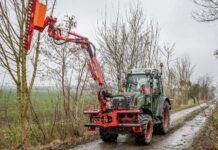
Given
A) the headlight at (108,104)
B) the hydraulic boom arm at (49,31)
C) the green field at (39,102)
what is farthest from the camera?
the headlight at (108,104)

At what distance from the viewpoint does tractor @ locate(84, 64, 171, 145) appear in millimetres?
9859

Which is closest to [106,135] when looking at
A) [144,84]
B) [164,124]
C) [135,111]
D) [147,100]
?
[135,111]

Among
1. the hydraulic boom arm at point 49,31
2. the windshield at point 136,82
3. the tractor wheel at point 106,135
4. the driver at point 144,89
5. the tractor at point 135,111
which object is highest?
the hydraulic boom arm at point 49,31

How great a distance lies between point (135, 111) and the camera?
9688 mm

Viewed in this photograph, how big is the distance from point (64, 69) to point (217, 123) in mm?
5329

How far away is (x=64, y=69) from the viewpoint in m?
10.7

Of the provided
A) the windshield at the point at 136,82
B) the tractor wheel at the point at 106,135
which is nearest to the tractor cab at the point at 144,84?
the windshield at the point at 136,82

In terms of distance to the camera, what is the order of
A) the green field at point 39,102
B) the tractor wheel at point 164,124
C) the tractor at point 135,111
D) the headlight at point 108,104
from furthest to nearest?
the tractor wheel at point 164,124
the headlight at point 108,104
the tractor at point 135,111
the green field at point 39,102

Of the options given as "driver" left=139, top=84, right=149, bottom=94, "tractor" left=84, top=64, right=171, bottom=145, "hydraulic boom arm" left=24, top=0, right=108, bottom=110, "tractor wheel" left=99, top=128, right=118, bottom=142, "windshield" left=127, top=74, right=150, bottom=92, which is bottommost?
"tractor wheel" left=99, top=128, right=118, bottom=142

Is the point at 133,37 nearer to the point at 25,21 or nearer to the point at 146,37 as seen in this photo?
the point at 146,37

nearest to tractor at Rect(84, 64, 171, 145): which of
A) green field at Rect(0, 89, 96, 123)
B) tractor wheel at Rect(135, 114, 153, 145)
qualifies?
tractor wheel at Rect(135, 114, 153, 145)

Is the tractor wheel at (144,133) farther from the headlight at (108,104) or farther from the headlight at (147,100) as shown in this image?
the headlight at (108,104)

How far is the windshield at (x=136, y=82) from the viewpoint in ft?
38.5

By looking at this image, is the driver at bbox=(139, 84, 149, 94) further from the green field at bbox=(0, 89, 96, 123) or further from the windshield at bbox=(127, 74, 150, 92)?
the green field at bbox=(0, 89, 96, 123)
